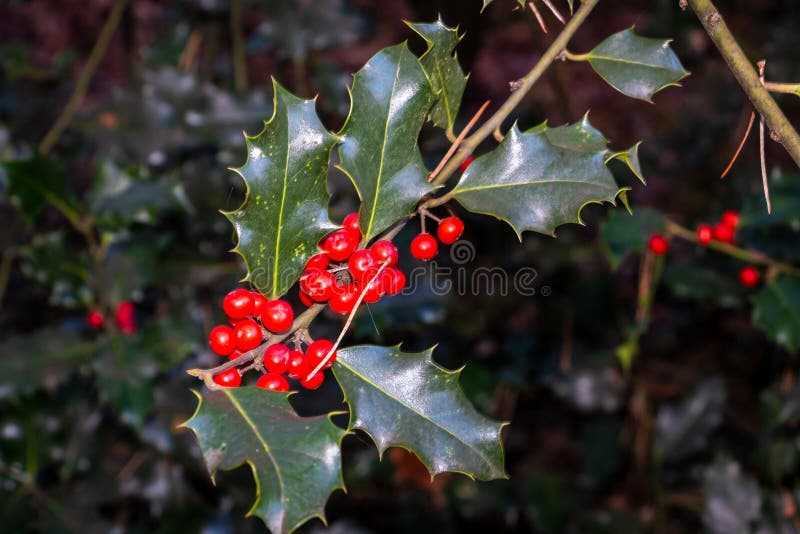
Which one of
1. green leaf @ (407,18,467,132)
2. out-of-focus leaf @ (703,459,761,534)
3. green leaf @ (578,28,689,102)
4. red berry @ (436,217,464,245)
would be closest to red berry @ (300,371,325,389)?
red berry @ (436,217,464,245)

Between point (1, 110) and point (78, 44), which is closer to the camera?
point (1, 110)

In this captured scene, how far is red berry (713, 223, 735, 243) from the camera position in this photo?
157 centimetres

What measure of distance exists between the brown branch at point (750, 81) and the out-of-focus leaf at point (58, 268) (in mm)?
1374

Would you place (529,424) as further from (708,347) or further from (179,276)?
(179,276)

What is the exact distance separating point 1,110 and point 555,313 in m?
1.77

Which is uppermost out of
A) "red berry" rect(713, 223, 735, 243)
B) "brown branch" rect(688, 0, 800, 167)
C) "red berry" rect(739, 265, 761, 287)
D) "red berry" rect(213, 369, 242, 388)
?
"brown branch" rect(688, 0, 800, 167)

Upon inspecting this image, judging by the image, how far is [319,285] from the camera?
803 millimetres

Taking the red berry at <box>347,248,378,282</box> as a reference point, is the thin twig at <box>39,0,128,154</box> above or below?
below

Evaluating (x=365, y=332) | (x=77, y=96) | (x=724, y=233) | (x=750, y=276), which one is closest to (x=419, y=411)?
(x=365, y=332)

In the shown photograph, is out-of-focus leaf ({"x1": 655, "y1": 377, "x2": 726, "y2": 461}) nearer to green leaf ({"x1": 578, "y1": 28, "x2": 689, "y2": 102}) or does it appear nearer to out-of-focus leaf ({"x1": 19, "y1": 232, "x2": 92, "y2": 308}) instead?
green leaf ({"x1": 578, "y1": 28, "x2": 689, "y2": 102})

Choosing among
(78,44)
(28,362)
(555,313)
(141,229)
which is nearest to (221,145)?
(141,229)

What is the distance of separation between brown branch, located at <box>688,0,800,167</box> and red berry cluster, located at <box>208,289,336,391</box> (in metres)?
0.52

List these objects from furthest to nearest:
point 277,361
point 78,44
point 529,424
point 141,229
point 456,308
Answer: point 78,44
point 529,424
point 456,308
point 141,229
point 277,361

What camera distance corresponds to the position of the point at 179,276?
1804mm
